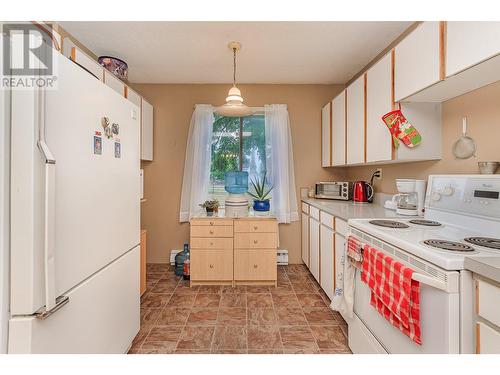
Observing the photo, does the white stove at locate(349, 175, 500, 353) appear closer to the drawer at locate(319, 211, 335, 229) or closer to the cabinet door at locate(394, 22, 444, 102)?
the drawer at locate(319, 211, 335, 229)

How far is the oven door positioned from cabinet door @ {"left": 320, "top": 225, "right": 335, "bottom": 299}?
82 cm

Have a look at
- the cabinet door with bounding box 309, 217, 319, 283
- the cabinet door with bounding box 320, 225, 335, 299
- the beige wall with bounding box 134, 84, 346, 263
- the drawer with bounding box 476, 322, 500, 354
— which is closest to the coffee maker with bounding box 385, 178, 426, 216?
the cabinet door with bounding box 320, 225, 335, 299

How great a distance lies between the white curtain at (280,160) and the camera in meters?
3.07

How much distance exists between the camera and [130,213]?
1467mm

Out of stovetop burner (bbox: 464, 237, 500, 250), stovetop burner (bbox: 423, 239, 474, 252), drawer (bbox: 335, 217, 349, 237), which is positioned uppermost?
stovetop burner (bbox: 464, 237, 500, 250)

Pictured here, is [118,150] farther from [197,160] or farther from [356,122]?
[356,122]

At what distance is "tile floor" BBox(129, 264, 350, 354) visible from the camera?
164cm

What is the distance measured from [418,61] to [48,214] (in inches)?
80.9

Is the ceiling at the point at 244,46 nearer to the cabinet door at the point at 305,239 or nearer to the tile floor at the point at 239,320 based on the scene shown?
the cabinet door at the point at 305,239

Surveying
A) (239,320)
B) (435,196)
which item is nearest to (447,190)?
(435,196)

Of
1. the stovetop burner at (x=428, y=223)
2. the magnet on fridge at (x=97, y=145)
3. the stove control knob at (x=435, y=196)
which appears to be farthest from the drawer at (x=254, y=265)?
the magnet on fridge at (x=97, y=145)

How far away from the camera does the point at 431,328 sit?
36.6 inches

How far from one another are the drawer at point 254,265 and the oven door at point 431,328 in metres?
1.33
